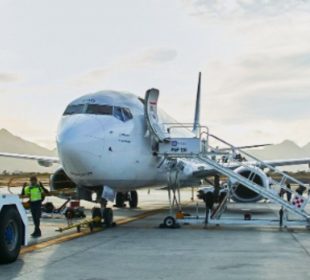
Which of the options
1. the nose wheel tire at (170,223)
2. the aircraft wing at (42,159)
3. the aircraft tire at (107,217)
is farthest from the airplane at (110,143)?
the aircraft wing at (42,159)

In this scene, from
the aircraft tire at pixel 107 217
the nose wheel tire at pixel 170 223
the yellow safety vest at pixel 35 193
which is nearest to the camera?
the yellow safety vest at pixel 35 193

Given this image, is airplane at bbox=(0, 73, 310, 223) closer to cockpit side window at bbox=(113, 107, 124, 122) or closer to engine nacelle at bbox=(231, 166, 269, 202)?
cockpit side window at bbox=(113, 107, 124, 122)

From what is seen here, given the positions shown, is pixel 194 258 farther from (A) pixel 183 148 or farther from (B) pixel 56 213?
(B) pixel 56 213

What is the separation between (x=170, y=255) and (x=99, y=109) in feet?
22.0

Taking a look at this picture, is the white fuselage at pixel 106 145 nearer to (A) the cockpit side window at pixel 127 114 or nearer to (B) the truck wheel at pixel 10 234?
(A) the cockpit side window at pixel 127 114

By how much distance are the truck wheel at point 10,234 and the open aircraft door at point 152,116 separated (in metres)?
7.30

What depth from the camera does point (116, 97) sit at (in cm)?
1767

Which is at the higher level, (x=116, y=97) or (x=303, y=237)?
(x=116, y=97)

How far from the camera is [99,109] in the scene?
1677 centimetres

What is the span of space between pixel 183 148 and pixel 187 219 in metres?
2.01

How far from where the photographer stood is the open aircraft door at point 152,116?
17.2m

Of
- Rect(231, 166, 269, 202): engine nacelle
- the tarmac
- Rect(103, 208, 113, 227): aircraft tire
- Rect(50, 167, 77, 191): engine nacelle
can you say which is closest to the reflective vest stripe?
the tarmac

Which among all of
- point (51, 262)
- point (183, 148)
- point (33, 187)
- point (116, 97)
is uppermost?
point (116, 97)

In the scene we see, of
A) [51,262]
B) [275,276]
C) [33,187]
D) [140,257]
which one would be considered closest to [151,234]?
[33,187]
